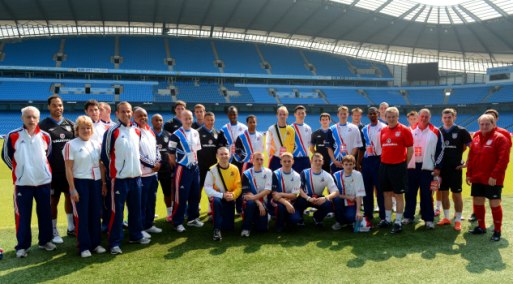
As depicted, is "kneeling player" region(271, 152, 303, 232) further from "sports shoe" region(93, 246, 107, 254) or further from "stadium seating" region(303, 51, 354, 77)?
"stadium seating" region(303, 51, 354, 77)

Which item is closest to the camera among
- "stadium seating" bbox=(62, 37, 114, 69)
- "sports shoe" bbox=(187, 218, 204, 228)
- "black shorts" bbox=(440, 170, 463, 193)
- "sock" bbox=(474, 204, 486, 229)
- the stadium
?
"sock" bbox=(474, 204, 486, 229)

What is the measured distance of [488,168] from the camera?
18.1ft

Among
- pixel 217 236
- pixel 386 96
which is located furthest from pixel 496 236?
pixel 386 96

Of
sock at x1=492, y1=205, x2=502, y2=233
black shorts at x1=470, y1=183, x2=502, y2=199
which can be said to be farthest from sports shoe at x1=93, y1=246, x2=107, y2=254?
sock at x1=492, y1=205, x2=502, y2=233

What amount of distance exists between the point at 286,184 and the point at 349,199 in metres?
1.10

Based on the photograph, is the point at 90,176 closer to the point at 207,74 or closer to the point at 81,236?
the point at 81,236

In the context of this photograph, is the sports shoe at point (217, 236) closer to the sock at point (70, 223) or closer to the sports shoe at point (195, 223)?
the sports shoe at point (195, 223)

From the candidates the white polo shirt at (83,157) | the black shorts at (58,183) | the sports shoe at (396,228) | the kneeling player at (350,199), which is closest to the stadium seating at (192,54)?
the black shorts at (58,183)

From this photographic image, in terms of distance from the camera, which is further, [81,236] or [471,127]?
[471,127]

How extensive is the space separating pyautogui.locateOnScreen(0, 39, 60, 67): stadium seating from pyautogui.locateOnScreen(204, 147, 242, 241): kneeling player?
3874cm

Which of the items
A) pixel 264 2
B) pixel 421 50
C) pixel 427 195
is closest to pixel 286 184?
pixel 427 195

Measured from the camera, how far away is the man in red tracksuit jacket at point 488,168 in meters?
5.38

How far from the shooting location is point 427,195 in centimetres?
607

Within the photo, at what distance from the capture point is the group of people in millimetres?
4828
